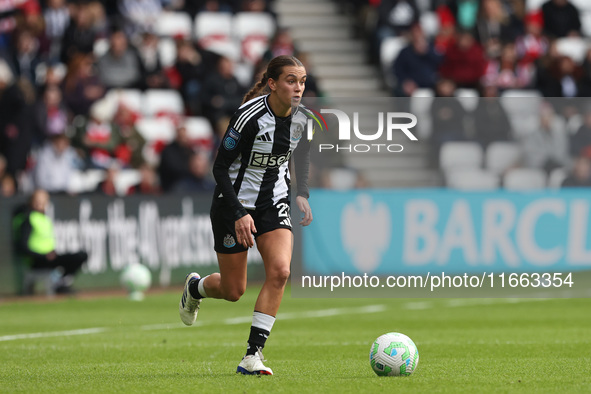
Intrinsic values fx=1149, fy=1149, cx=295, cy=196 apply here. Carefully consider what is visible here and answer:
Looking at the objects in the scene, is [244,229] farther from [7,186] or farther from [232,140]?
[7,186]

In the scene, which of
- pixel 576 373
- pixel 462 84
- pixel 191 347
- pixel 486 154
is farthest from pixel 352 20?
Answer: pixel 576 373

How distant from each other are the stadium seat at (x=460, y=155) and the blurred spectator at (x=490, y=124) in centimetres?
15

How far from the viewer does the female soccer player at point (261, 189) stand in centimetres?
793

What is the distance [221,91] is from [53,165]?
389 cm

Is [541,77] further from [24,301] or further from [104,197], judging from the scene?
[24,301]

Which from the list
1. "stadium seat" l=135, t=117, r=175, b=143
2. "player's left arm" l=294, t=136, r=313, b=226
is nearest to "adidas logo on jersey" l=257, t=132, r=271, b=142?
"player's left arm" l=294, t=136, r=313, b=226

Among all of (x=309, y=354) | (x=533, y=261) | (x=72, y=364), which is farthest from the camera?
(x=533, y=261)

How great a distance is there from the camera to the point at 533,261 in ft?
51.7

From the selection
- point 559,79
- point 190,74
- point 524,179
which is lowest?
point 524,179

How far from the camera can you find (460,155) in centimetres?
1805

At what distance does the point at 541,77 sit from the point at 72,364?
49.1ft

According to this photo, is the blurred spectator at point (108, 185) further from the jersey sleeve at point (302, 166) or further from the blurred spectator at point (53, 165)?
A: the jersey sleeve at point (302, 166)

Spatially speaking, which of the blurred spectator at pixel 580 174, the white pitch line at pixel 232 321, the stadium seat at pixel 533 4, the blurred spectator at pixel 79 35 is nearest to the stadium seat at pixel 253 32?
the blurred spectator at pixel 79 35

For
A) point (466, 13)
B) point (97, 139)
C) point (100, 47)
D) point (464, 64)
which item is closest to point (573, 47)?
point (466, 13)
